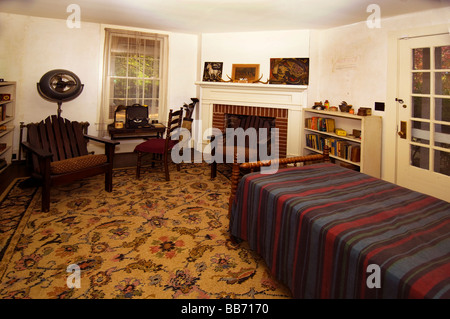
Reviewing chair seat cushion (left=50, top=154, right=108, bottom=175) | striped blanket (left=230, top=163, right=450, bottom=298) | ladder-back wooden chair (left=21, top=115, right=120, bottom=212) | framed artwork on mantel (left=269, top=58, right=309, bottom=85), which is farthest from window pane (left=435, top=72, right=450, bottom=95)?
chair seat cushion (left=50, top=154, right=108, bottom=175)

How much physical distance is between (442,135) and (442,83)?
2.01 feet

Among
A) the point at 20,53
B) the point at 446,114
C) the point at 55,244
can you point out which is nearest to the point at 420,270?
the point at 55,244

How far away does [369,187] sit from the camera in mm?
2346

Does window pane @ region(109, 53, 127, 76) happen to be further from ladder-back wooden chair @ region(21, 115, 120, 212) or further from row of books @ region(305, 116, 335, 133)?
row of books @ region(305, 116, 335, 133)

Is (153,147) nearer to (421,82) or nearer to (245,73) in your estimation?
(245,73)

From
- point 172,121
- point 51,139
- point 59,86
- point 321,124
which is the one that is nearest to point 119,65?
point 59,86

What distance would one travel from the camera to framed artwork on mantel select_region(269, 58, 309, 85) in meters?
5.11

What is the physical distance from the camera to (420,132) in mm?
3734

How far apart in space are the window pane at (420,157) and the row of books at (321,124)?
1213mm

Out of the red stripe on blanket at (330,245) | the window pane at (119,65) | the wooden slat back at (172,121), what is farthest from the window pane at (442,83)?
the window pane at (119,65)

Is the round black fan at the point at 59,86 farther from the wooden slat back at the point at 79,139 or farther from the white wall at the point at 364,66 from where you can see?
the white wall at the point at 364,66

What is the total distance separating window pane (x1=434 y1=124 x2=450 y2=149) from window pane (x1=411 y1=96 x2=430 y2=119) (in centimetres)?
19

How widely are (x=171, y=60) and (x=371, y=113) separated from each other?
4019 mm
